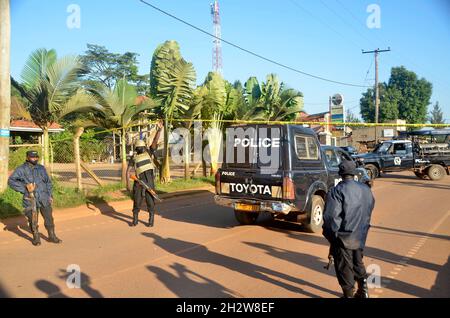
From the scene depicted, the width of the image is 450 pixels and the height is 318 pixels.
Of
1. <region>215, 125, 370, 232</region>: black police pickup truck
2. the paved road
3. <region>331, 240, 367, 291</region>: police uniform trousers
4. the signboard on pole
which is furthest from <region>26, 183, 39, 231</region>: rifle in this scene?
the signboard on pole

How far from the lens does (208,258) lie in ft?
20.8

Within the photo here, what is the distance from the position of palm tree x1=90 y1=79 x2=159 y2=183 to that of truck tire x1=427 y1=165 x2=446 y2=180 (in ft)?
44.3

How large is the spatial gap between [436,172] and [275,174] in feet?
48.4

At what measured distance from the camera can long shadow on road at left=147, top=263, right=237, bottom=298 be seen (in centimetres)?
479

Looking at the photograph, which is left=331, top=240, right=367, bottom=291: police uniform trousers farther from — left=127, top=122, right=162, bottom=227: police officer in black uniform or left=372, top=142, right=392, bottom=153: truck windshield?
left=372, top=142, right=392, bottom=153: truck windshield

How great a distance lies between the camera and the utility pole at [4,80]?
9.66 metres

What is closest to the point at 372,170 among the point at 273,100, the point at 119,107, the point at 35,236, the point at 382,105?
the point at 273,100

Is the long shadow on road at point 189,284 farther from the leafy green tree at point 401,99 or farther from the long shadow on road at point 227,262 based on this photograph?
the leafy green tree at point 401,99

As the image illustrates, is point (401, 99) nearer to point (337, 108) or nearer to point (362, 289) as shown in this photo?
point (337, 108)

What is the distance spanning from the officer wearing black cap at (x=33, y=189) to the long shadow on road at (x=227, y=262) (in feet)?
6.52

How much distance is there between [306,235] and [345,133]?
1775 inches

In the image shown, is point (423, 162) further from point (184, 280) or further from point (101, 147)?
point (101, 147)

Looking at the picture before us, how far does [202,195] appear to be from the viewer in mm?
14430
